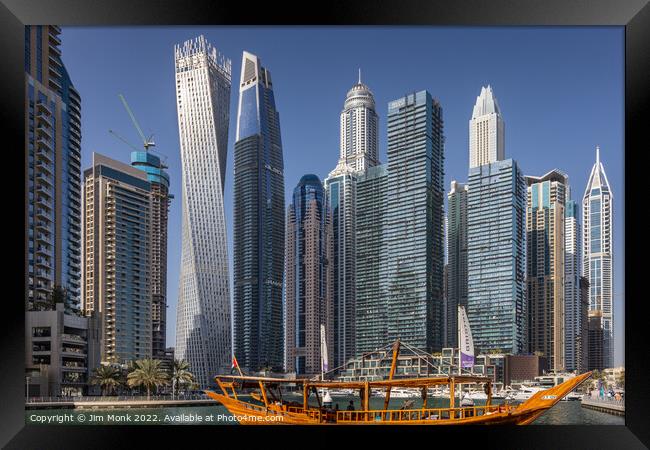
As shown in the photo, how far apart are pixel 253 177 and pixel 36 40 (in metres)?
6.72

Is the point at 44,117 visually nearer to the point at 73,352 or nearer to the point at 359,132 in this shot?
the point at 73,352

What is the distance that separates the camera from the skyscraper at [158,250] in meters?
17.9

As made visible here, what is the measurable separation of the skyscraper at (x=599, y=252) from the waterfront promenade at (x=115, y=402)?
9.20 m

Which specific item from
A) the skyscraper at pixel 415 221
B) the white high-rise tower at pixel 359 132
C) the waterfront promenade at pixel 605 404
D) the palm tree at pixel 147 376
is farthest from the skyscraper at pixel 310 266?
the waterfront promenade at pixel 605 404

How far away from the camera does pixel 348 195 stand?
664 inches

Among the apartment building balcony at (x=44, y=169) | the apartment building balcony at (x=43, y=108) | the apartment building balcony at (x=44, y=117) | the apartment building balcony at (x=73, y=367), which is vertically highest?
the apartment building balcony at (x=43, y=108)

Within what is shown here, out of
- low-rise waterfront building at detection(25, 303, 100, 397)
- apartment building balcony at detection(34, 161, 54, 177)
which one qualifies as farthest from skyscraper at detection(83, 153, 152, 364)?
apartment building balcony at detection(34, 161, 54, 177)

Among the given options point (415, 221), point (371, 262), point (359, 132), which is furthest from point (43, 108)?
point (415, 221)

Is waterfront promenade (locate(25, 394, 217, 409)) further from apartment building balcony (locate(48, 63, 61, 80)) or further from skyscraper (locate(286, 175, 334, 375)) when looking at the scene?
apartment building balcony (locate(48, 63, 61, 80))

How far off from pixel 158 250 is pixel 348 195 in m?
6.70

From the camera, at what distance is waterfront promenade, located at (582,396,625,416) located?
12305 mm

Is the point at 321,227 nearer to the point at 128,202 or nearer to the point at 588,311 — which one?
the point at 128,202

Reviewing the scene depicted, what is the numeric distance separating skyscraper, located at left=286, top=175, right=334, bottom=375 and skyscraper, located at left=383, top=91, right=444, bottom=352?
1700 mm

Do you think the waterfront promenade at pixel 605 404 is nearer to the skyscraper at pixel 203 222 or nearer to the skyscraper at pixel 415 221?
the skyscraper at pixel 415 221
